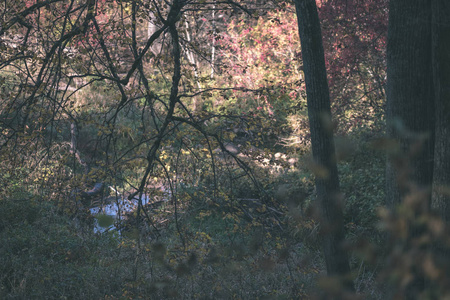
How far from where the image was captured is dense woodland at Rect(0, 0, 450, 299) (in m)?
2.88

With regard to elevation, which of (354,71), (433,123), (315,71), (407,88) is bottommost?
(433,123)

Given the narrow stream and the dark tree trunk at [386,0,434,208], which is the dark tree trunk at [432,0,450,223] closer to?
the dark tree trunk at [386,0,434,208]

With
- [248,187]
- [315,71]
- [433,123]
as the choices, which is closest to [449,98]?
[433,123]

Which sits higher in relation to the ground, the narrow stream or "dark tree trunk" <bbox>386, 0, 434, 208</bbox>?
"dark tree trunk" <bbox>386, 0, 434, 208</bbox>

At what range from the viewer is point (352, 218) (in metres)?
7.41

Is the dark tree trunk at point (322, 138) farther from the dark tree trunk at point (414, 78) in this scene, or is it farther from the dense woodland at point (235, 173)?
the dark tree trunk at point (414, 78)

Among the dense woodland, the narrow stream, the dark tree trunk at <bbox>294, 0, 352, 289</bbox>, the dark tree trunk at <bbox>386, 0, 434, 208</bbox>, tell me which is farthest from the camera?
the narrow stream

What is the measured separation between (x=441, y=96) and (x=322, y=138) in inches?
37.3

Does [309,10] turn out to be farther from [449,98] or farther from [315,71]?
[449,98]

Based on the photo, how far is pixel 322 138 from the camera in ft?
11.6

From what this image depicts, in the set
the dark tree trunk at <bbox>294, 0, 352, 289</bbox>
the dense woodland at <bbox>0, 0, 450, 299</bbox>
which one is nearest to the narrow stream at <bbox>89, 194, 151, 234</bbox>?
the dense woodland at <bbox>0, 0, 450, 299</bbox>

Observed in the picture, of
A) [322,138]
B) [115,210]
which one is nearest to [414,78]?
[322,138]

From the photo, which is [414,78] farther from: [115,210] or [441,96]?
[115,210]

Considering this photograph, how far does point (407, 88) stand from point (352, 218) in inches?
182
